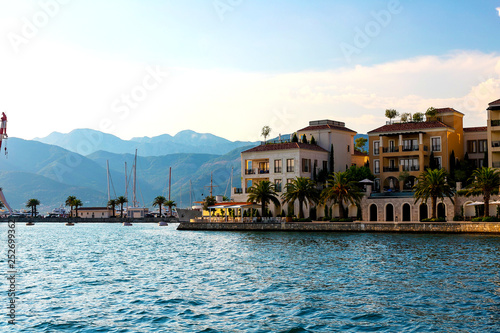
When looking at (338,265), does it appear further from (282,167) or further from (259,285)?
(282,167)

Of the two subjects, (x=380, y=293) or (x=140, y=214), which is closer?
(x=380, y=293)

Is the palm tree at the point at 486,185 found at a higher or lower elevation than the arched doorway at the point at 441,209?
higher

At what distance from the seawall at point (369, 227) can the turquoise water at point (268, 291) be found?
13.8 m

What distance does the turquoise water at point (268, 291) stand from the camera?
65.7 ft

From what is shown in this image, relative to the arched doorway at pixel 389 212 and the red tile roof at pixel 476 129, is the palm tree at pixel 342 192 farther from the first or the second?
the red tile roof at pixel 476 129

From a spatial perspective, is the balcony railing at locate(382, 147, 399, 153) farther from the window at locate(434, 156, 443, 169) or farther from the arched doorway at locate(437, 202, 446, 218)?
the arched doorway at locate(437, 202, 446, 218)

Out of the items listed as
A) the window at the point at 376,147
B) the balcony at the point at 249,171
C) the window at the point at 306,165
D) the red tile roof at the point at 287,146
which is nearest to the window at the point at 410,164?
the window at the point at 376,147

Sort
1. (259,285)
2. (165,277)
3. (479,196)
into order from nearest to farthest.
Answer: (259,285) < (165,277) < (479,196)

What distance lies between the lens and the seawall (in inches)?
2322

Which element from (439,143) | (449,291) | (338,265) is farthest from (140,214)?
(449,291)

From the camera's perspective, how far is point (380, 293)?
25.7 meters

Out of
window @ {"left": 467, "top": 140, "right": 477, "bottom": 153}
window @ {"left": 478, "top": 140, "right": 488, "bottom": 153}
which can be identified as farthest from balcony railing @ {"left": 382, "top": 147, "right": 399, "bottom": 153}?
window @ {"left": 478, "top": 140, "right": 488, "bottom": 153}

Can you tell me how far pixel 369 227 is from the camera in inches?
2635

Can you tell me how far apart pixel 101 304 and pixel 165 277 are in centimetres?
879
